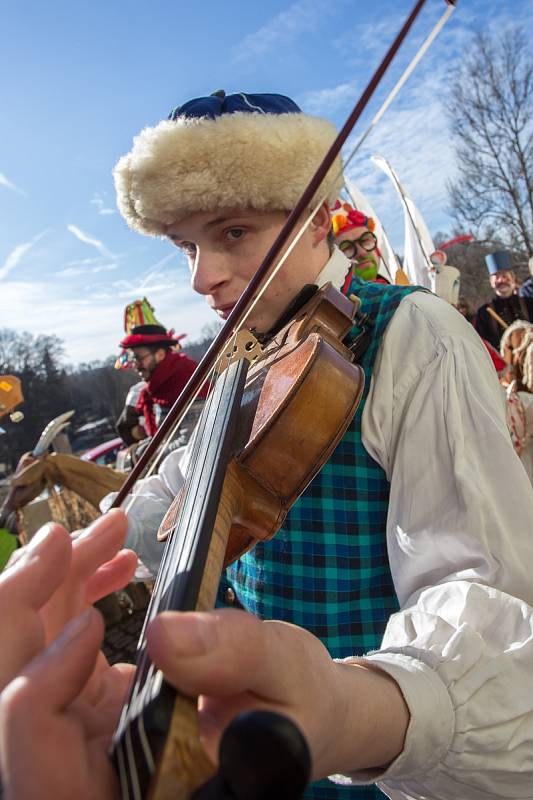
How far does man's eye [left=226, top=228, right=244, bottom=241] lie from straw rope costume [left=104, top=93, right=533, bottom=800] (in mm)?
59

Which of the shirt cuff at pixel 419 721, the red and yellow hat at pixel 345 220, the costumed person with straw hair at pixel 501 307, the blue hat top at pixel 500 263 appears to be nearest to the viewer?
the shirt cuff at pixel 419 721

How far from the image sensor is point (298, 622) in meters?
1.19

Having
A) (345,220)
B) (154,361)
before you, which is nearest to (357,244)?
(345,220)

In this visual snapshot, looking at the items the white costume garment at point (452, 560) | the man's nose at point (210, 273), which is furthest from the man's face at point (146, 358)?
the white costume garment at point (452, 560)

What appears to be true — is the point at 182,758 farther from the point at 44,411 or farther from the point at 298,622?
the point at 44,411

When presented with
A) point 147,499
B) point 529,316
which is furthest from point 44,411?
point 147,499

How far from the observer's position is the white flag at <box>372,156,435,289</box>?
6.27 metres

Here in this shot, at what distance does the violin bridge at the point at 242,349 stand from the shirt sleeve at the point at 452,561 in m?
0.34

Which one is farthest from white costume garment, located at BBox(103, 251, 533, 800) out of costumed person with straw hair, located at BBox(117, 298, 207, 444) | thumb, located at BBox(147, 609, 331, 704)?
costumed person with straw hair, located at BBox(117, 298, 207, 444)

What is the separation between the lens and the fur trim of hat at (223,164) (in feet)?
4.09

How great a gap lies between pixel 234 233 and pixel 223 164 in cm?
17

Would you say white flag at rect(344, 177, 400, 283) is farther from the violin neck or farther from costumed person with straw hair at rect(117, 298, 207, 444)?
the violin neck

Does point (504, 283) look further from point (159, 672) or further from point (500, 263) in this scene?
point (159, 672)

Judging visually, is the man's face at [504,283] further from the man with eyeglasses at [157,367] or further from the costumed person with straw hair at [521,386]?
the man with eyeglasses at [157,367]
